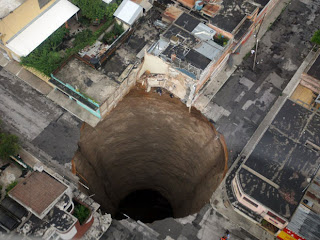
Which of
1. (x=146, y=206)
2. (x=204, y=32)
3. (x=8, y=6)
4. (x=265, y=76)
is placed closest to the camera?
(x=8, y=6)

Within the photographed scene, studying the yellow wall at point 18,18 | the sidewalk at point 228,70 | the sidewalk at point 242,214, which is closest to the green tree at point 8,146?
the yellow wall at point 18,18

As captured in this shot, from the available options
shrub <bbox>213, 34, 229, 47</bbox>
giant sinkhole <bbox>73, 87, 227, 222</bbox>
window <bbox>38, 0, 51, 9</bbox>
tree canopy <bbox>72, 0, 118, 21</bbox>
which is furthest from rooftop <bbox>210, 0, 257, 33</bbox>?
window <bbox>38, 0, 51, 9</bbox>

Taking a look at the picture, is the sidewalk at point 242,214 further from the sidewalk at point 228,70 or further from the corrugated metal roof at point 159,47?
the corrugated metal roof at point 159,47

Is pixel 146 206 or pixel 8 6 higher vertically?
pixel 8 6

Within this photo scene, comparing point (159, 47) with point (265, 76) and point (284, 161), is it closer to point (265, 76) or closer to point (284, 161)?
point (265, 76)

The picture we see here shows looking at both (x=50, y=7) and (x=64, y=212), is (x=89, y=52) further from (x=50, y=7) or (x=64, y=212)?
(x=64, y=212)

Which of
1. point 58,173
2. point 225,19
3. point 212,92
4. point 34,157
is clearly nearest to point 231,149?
point 212,92

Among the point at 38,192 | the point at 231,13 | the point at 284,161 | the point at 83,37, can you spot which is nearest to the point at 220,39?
the point at 231,13
